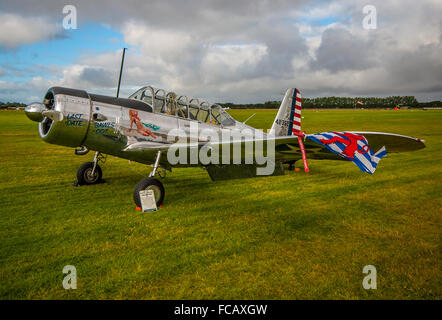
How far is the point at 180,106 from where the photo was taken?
6.62 m

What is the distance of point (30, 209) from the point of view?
5137 mm

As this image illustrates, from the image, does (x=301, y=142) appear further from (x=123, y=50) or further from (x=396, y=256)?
(x=123, y=50)

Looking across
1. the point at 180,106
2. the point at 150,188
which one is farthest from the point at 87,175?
the point at 180,106

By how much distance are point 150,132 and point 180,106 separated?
105cm

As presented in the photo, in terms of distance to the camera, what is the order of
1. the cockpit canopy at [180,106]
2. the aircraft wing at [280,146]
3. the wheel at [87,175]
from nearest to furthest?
the aircraft wing at [280,146] → the cockpit canopy at [180,106] → the wheel at [87,175]

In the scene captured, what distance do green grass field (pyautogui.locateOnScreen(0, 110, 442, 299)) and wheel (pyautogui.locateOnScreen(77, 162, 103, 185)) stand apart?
0.95 ft

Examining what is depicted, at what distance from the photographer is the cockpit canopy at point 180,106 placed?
6.34 meters

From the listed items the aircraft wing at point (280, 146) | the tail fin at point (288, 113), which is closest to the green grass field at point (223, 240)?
the aircraft wing at point (280, 146)

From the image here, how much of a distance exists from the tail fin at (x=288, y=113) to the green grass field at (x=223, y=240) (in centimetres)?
233

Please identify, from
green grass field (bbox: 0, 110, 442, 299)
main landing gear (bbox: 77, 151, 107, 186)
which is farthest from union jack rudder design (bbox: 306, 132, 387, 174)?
main landing gear (bbox: 77, 151, 107, 186)

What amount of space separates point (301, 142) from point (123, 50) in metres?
5.08

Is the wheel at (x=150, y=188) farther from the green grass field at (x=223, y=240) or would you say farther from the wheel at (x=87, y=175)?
the wheel at (x=87, y=175)

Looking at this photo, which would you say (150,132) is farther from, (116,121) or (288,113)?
(288,113)
